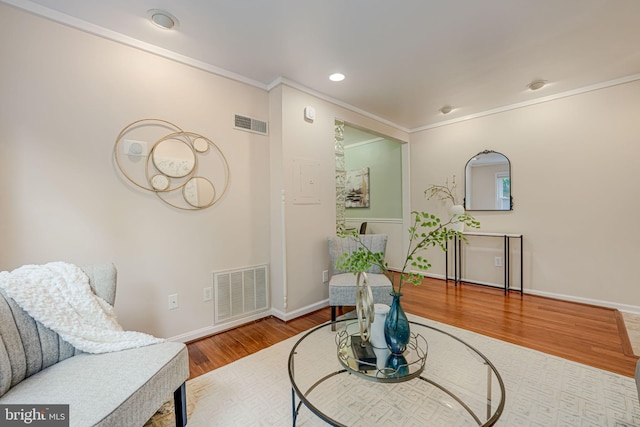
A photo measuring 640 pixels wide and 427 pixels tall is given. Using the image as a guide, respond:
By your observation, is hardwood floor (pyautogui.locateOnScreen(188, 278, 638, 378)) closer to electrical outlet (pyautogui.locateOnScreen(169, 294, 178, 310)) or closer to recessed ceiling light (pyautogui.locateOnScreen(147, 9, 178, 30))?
electrical outlet (pyautogui.locateOnScreen(169, 294, 178, 310))

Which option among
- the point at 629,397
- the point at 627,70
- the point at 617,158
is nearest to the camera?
the point at 629,397

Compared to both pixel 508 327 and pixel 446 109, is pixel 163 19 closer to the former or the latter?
pixel 446 109

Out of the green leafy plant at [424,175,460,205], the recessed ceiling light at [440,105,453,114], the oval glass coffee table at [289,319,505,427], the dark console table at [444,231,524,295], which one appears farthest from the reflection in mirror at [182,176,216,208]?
the green leafy plant at [424,175,460,205]

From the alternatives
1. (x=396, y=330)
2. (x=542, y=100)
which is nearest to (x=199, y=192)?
(x=396, y=330)

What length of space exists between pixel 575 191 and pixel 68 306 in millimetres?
4690

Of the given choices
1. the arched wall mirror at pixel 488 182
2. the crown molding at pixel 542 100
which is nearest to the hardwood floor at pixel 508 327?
the arched wall mirror at pixel 488 182

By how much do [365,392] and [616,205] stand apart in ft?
11.3

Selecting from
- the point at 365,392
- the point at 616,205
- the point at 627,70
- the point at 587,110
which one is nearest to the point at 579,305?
the point at 616,205

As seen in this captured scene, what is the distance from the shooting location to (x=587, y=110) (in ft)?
9.96

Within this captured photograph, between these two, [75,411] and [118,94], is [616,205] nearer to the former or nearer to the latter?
[75,411]

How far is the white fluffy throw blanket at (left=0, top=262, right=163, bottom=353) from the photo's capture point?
1.25 meters

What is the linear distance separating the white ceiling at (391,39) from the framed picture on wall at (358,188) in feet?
7.46

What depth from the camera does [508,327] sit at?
98.6 inches

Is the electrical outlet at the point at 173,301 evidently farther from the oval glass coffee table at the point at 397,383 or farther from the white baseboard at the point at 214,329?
the oval glass coffee table at the point at 397,383
